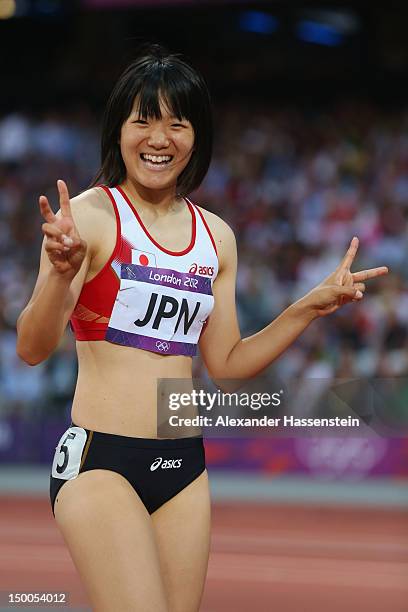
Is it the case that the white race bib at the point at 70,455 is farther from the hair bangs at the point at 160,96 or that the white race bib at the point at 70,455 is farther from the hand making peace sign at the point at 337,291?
the hair bangs at the point at 160,96

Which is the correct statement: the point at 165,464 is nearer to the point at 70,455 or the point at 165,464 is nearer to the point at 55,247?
the point at 70,455

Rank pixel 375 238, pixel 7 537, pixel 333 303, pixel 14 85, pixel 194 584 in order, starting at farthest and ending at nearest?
pixel 14 85 < pixel 375 238 < pixel 7 537 < pixel 333 303 < pixel 194 584

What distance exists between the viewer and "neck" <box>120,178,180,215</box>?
356 cm

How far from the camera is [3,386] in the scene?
13.1 meters

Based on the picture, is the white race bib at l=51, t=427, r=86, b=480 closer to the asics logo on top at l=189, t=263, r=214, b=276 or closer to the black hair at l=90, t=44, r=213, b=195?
the asics logo on top at l=189, t=263, r=214, b=276

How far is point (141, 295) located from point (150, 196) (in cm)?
40

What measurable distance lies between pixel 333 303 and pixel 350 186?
1062cm

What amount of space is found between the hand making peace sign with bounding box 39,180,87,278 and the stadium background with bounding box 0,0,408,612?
12.3 ft

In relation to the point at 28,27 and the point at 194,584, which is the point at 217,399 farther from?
the point at 28,27

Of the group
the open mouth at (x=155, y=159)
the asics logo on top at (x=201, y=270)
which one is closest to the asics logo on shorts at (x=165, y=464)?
the asics logo on top at (x=201, y=270)

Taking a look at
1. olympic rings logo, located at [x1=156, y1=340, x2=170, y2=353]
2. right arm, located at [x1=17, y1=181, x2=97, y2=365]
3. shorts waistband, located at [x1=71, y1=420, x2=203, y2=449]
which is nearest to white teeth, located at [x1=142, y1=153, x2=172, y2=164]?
right arm, located at [x1=17, y1=181, x2=97, y2=365]

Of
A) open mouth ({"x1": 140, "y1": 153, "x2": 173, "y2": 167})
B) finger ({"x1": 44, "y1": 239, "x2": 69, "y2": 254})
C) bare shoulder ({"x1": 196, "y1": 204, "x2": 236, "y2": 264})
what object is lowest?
finger ({"x1": 44, "y1": 239, "x2": 69, "y2": 254})

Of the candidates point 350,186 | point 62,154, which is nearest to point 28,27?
point 62,154

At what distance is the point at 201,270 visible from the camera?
351cm
